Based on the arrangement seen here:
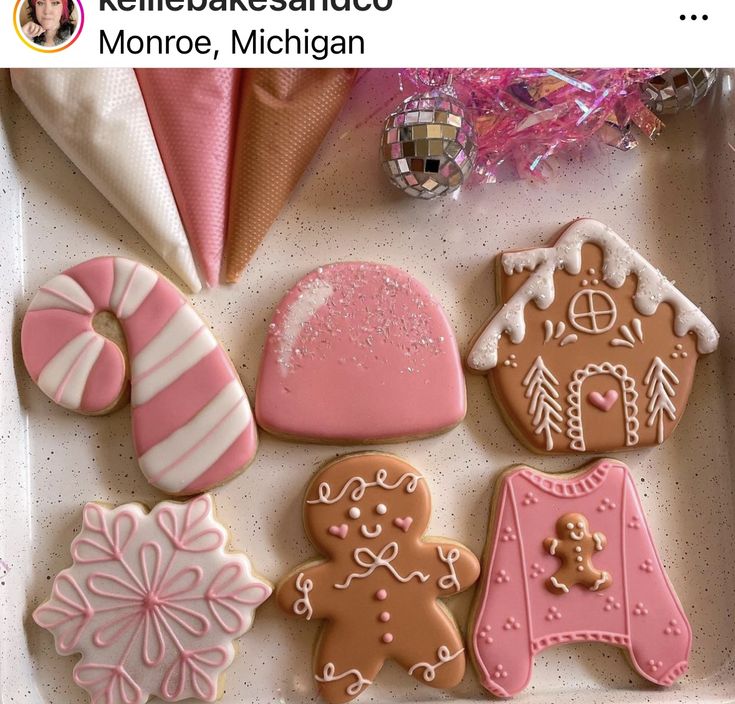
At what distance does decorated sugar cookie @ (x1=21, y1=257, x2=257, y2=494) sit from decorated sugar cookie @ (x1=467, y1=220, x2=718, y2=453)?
0.39 m

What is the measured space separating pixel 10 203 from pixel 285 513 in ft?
2.05

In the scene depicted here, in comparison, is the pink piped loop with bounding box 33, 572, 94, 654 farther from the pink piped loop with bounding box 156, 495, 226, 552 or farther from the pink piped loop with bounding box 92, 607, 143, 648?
the pink piped loop with bounding box 156, 495, 226, 552

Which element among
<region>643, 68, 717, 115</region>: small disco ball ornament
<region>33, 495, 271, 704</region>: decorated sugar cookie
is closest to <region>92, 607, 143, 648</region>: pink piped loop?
<region>33, 495, 271, 704</region>: decorated sugar cookie

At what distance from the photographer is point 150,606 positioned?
1.17 metres

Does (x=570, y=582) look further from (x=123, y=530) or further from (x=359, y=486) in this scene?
(x=123, y=530)

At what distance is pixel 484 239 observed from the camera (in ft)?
4.19

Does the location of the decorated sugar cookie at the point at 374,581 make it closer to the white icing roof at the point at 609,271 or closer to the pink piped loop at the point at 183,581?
the pink piped loop at the point at 183,581

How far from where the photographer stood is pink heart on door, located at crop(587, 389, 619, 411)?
1.23 metres

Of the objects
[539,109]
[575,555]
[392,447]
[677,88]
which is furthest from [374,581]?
[677,88]

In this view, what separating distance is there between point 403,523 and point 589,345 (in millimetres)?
394

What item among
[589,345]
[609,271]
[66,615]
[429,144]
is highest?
[429,144]

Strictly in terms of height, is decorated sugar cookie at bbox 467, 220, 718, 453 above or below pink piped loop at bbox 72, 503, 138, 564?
above

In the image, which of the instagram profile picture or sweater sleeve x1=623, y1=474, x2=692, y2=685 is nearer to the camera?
the instagram profile picture

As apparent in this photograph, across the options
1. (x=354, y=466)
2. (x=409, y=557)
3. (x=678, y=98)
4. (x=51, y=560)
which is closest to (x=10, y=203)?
(x=51, y=560)
